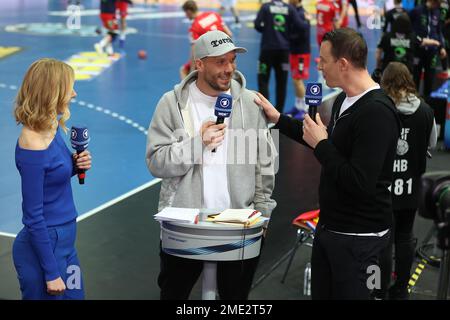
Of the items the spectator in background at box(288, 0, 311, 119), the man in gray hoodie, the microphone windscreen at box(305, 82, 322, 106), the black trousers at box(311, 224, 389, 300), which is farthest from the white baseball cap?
the spectator in background at box(288, 0, 311, 119)

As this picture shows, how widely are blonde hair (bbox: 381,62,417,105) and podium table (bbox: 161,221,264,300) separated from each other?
207 cm

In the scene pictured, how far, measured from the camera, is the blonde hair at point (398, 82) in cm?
576

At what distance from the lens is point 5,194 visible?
827 cm

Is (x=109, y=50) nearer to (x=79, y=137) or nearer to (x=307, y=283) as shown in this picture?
(x=307, y=283)

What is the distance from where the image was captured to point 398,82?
582 cm

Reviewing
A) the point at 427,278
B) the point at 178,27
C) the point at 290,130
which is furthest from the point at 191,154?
the point at 178,27

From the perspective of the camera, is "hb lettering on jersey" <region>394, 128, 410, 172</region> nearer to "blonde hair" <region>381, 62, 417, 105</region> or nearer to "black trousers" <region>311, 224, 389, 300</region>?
"blonde hair" <region>381, 62, 417, 105</region>

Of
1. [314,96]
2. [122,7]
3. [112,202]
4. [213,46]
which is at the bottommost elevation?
[112,202]

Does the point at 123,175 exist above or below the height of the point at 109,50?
below

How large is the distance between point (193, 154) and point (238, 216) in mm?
451

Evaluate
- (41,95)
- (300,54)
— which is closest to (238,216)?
(41,95)

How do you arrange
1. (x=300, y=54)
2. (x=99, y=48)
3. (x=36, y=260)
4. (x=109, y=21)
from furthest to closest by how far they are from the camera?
(x=99, y=48) → (x=109, y=21) → (x=300, y=54) → (x=36, y=260)

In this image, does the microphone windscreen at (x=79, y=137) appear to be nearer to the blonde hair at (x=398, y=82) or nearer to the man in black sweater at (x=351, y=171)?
the man in black sweater at (x=351, y=171)

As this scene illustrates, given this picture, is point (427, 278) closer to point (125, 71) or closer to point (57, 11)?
point (125, 71)
